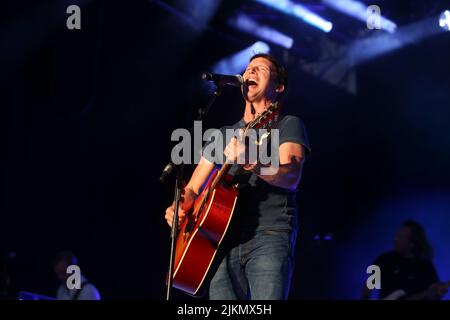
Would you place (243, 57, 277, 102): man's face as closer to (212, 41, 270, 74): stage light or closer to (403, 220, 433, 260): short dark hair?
(403, 220, 433, 260): short dark hair

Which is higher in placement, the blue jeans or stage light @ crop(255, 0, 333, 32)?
stage light @ crop(255, 0, 333, 32)

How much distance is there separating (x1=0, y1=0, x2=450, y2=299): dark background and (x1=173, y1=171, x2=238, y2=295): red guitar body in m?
4.39

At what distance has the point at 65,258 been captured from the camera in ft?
23.5

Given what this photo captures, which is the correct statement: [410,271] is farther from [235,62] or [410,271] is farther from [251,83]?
[235,62]

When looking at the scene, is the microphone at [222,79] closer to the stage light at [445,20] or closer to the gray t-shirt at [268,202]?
the gray t-shirt at [268,202]

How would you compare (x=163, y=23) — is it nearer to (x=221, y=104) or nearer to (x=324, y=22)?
(x=221, y=104)

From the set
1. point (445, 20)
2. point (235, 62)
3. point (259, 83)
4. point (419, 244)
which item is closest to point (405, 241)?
point (419, 244)

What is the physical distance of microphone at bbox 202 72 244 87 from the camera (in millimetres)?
3195

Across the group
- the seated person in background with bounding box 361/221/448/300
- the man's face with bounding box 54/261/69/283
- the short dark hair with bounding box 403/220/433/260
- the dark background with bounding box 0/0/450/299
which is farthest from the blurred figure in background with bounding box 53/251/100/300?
the short dark hair with bounding box 403/220/433/260

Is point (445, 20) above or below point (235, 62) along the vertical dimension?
above

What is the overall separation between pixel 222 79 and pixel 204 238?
2.71 feet

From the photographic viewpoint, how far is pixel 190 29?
841 cm

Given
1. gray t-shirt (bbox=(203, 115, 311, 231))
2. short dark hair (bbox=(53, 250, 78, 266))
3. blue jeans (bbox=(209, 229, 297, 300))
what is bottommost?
blue jeans (bbox=(209, 229, 297, 300))

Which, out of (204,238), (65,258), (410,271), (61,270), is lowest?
(204,238)
